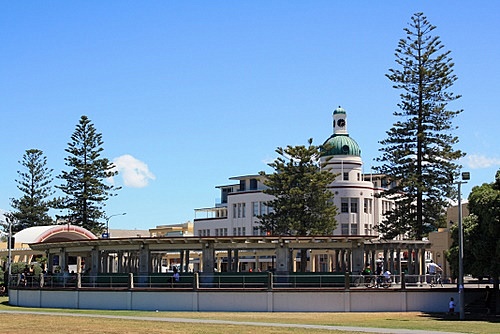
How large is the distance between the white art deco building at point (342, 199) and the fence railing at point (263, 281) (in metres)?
31.2

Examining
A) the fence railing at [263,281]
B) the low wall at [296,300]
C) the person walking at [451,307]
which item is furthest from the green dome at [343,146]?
the person walking at [451,307]

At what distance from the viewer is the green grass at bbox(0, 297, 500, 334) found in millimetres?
29594

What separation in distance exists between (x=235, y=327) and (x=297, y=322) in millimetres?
4920

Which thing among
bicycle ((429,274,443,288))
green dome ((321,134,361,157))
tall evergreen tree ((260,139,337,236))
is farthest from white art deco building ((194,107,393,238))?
bicycle ((429,274,443,288))

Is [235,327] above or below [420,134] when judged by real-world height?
below

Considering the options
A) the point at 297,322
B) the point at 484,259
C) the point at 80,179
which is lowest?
the point at 297,322

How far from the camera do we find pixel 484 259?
41.9 metres

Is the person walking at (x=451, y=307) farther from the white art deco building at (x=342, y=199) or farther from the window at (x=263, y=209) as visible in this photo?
the window at (x=263, y=209)

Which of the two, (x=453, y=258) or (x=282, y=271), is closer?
(x=282, y=271)

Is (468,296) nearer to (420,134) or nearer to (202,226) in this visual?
(420,134)

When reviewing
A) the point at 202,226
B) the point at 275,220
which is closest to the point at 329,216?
the point at 275,220

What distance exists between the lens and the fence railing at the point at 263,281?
41.5 meters

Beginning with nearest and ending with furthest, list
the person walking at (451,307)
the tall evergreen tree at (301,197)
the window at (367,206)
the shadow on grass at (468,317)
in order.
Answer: the shadow on grass at (468,317) → the person walking at (451,307) → the tall evergreen tree at (301,197) → the window at (367,206)

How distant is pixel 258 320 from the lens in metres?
A: 35.4
